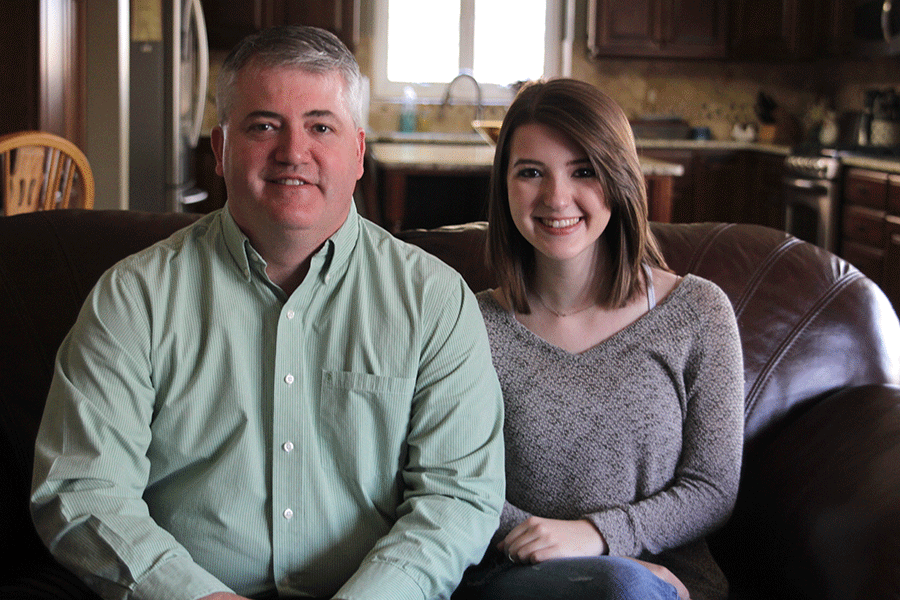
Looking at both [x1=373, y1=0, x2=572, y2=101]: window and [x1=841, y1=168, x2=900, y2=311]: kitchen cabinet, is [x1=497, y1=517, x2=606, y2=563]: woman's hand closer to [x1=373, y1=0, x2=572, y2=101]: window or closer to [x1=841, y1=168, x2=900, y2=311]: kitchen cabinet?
[x1=841, y1=168, x2=900, y2=311]: kitchen cabinet

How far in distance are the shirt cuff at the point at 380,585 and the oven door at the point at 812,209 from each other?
4671mm

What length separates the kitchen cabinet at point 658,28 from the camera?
273 inches

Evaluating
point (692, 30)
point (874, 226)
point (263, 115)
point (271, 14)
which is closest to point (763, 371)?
point (263, 115)

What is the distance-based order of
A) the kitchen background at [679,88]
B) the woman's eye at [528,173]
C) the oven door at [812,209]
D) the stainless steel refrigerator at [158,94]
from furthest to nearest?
the kitchen background at [679,88], the oven door at [812,209], the stainless steel refrigerator at [158,94], the woman's eye at [528,173]

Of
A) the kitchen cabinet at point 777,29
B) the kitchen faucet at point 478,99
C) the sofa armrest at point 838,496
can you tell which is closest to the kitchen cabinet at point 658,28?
the kitchen cabinet at point 777,29

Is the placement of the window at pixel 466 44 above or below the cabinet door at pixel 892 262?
above

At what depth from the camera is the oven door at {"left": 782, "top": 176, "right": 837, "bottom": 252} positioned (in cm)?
533

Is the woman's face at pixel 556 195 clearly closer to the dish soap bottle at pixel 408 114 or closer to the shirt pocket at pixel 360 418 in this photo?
the shirt pocket at pixel 360 418

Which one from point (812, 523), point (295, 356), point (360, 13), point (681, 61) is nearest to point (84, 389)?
point (295, 356)

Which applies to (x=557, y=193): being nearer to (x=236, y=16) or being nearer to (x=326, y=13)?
(x=326, y=13)

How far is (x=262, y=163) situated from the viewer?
1298 millimetres

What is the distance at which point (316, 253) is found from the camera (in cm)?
137

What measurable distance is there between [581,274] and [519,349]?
0.18 m

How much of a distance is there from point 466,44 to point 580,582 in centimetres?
657
